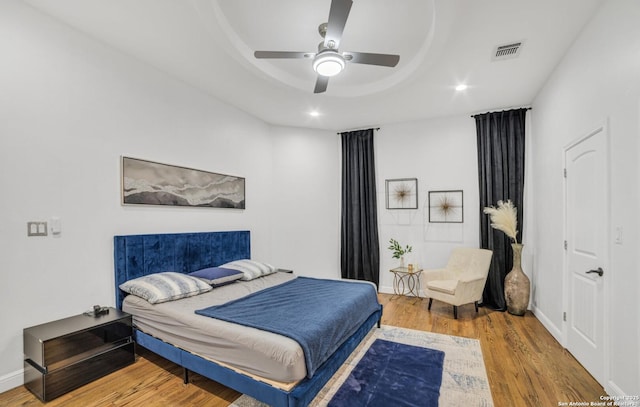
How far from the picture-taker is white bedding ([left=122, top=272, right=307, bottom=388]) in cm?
182

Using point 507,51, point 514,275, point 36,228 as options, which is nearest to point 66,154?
point 36,228

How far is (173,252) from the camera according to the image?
3.38 meters

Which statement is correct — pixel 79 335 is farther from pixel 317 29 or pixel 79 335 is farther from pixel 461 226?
pixel 461 226

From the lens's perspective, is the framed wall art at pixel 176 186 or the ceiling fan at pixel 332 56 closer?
the ceiling fan at pixel 332 56

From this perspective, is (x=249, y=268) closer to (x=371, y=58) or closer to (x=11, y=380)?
(x=11, y=380)

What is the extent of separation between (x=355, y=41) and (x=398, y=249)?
10.6 feet

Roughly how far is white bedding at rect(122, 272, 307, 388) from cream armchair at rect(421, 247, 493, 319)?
254 cm

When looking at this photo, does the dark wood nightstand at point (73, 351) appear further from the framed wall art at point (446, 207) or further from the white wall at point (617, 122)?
the framed wall art at point (446, 207)

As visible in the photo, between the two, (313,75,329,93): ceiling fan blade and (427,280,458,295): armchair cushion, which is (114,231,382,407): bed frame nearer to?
(427,280,458,295): armchair cushion

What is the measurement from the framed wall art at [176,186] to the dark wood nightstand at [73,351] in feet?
3.81

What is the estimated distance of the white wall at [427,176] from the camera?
4621mm

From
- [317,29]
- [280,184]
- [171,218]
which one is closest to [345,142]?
[280,184]

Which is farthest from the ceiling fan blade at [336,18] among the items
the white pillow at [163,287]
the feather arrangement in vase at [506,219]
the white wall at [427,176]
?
the feather arrangement in vase at [506,219]

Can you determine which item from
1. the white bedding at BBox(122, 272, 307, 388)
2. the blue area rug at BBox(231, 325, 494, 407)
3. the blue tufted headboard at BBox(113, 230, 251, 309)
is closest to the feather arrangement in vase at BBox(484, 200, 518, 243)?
the blue area rug at BBox(231, 325, 494, 407)
